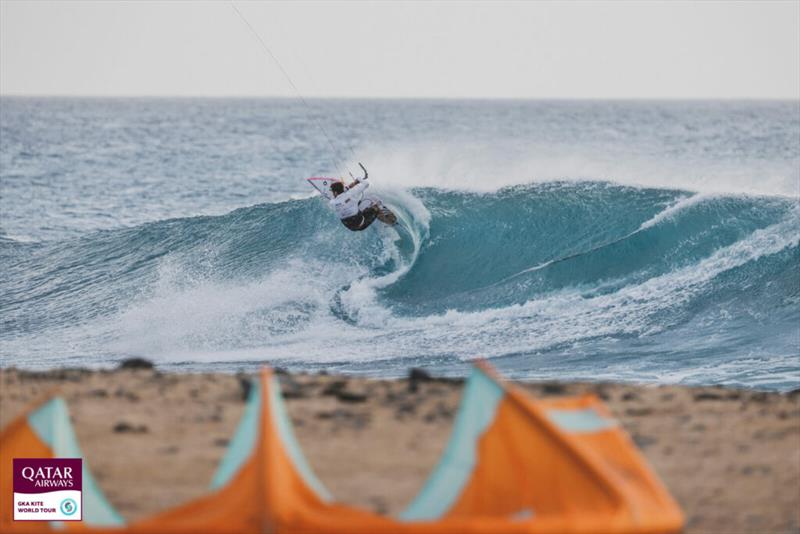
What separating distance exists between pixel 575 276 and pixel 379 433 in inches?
447

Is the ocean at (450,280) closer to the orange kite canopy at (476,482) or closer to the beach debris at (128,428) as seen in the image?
the beach debris at (128,428)

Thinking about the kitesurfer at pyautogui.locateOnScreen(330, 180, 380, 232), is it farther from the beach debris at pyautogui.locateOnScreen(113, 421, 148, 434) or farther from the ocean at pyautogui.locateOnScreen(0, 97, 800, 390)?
the beach debris at pyautogui.locateOnScreen(113, 421, 148, 434)

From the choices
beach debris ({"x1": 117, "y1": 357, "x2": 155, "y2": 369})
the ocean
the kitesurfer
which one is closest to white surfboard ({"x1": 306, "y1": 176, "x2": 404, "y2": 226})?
the kitesurfer

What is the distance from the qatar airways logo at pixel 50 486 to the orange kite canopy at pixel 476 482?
0.10 meters

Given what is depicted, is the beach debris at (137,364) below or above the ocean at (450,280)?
below

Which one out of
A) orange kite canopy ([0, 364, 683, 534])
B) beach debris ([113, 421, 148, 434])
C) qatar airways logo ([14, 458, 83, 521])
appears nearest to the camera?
orange kite canopy ([0, 364, 683, 534])

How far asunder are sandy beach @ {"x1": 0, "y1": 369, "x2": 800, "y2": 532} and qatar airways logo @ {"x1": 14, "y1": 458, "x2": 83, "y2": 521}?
1.36 feet

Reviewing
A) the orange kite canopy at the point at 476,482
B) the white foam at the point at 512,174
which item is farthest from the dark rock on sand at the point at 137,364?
the white foam at the point at 512,174

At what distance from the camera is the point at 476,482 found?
19.9 ft

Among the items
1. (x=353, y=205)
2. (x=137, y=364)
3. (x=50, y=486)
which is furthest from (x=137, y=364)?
(x=353, y=205)

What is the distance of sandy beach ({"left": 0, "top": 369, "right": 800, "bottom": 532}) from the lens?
23.7ft

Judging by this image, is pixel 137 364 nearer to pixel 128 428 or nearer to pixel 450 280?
pixel 128 428

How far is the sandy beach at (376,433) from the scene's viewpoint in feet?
23.7

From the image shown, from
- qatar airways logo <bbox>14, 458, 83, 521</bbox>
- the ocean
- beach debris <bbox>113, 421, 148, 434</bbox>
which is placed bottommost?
qatar airways logo <bbox>14, 458, 83, 521</bbox>
